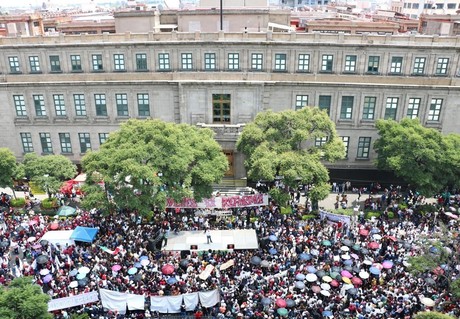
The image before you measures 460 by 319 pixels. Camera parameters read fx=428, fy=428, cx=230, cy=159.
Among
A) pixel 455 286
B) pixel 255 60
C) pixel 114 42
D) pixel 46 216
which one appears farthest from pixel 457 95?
pixel 46 216

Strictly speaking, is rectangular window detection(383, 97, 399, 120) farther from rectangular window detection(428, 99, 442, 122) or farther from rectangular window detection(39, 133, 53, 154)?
rectangular window detection(39, 133, 53, 154)

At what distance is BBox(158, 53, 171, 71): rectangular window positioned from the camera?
4822 cm

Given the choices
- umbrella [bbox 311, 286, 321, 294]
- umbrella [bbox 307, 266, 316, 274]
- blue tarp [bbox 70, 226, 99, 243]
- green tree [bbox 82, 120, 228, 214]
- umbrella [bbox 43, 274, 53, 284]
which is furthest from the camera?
blue tarp [bbox 70, 226, 99, 243]

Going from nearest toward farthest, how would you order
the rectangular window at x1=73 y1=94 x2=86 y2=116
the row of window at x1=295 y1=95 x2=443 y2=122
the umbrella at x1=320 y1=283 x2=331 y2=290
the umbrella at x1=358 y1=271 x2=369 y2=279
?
the umbrella at x1=320 y1=283 x2=331 y2=290
the umbrella at x1=358 y1=271 x2=369 y2=279
the row of window at x1=295 y1=95 x2=443 y2=122
the rectangular window at x1=73 y1=94 x2=86 y2=116

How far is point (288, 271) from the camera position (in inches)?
1233

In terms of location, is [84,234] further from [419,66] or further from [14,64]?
[419,66]

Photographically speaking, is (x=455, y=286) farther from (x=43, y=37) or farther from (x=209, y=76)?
→ (x=43, y=37)

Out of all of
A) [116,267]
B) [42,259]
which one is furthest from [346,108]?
[42,259]

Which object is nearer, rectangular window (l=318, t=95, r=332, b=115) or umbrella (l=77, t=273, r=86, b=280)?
umbrella (l=77, t=273, r=86, b=280)

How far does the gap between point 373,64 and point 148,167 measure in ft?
91.6

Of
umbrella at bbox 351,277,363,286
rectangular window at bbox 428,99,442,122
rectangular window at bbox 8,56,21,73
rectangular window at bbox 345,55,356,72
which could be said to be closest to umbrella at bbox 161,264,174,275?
umbrella at bbox 351,277,363,286

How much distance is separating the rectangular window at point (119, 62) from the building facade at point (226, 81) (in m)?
0.12

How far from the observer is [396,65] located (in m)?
46.9

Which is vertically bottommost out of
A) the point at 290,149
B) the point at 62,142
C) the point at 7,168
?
the point at 62,142
